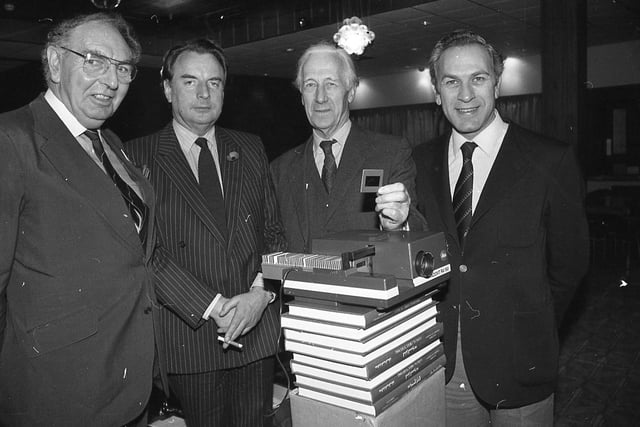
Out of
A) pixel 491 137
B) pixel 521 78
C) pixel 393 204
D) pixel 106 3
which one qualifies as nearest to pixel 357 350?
pixel 393 204

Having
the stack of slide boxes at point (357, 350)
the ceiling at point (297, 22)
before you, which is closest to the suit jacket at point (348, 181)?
the stack of slide boxes at point (357, 350)

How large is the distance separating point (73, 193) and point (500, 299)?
1346mm

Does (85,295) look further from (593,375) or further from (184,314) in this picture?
(593,375)

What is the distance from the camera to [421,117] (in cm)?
1221

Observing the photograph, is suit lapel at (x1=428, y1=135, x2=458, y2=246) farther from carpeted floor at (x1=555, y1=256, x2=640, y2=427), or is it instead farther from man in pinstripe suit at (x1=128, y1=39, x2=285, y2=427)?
carpeted floor at (x1=555, y1=256, x2=640, y2=427)

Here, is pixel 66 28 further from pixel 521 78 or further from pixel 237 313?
→ pixel 521 78

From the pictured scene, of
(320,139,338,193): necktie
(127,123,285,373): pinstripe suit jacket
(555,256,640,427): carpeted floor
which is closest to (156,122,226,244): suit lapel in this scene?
(127,123,285,373): pinstripe suit jacket

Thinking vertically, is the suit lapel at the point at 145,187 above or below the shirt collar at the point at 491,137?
below

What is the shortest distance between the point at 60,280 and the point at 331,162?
3.32ft

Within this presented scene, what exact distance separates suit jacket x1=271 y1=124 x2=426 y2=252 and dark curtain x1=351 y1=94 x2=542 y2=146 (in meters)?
8.99

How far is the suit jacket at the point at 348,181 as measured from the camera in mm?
1868

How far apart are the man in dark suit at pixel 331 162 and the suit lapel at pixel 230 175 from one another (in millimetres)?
192

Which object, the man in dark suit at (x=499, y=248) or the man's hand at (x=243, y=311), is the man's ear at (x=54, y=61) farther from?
the man in dark suit at (x=499, y=248)

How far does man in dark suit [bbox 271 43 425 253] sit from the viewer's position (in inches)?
73.9
